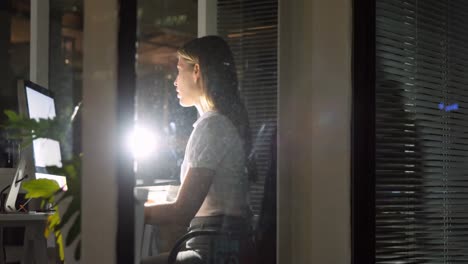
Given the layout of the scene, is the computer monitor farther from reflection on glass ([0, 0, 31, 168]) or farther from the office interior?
reflection on glass ([0, 0, 31, 168])

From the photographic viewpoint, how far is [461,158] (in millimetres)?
3510

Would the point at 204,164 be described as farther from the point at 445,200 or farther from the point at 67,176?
the point at 445,200

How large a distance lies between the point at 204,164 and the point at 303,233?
71 centimetres

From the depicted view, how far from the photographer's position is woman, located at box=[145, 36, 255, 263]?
2.50m

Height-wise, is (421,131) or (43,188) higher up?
(421,131)

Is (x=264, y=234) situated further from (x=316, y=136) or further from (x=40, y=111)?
(x=40, y=111)

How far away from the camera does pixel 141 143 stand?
199cm

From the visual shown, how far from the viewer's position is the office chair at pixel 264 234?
251 cm

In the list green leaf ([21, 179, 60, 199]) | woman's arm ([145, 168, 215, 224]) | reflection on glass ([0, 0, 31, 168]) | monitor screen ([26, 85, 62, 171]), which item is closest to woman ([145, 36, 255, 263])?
woman's arm ([145, 168, 215, 224])

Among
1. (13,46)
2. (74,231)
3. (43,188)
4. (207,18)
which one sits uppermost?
(13,46)

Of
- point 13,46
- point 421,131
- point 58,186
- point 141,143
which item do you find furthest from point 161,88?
point 13,46

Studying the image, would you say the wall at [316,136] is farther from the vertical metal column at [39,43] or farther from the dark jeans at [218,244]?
the vertical metal column at [39,43]

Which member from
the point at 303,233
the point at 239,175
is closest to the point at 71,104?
the point at 239,175

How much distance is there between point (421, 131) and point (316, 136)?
0.65 metres
